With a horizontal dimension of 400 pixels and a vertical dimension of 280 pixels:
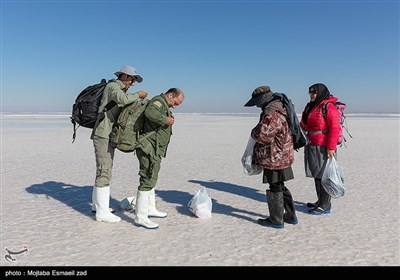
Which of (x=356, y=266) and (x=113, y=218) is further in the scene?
(x=113, y=218)

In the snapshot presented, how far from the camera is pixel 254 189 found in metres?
6.78

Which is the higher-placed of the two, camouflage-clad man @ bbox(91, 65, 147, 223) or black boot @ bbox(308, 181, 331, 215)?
camouflage-clad man @ bbox(91, 65, 147, 223)

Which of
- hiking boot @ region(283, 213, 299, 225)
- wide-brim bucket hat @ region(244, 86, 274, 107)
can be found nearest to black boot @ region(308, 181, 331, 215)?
hiking boot @ region(283, 213, 299, 225)

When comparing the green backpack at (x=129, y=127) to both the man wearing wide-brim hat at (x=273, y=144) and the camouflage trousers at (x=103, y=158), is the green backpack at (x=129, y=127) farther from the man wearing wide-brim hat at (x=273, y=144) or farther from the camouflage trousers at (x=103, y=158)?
the man wearing wide-brim hat at (x=273, y=144)

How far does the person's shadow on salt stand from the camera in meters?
5.39

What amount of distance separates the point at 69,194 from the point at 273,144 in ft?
13.8

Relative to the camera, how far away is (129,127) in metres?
4.27

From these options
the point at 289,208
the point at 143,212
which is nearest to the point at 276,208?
the point at 289,208

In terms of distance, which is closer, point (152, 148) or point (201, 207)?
point (152, 148)

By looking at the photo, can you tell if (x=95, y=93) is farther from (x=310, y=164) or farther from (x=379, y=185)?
(x=379, y=185)

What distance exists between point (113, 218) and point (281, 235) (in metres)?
2.38

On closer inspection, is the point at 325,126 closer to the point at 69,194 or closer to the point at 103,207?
the point at 103,207

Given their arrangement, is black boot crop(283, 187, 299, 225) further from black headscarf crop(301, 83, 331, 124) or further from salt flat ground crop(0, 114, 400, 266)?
black headscarf crop(301, 83, 331, 124)
